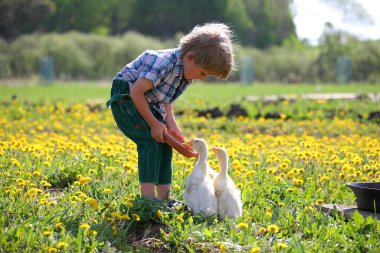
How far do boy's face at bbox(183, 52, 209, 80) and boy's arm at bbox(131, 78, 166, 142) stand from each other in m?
0.30

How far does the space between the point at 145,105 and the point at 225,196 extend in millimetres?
926

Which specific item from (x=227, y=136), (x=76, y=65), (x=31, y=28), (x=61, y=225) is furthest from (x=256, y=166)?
(x=31, y=28)

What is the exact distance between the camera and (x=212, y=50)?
445cm

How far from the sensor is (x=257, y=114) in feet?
43.9

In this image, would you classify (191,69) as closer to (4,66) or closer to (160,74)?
(160,74)

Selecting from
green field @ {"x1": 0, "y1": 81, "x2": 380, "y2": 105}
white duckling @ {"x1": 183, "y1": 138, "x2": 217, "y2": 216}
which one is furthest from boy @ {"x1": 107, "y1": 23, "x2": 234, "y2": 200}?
green field @ {"x1": 0, "y1": 81, "x2": 380, "y2": 105}

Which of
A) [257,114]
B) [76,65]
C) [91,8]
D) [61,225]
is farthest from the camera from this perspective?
[91,8]

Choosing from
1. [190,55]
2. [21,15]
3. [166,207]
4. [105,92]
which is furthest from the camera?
[21,15]

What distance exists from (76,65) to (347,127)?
3070cm

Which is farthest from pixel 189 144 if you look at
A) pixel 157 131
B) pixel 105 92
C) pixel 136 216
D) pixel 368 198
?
pixel 105 92

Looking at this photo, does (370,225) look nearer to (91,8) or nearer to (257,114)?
(257,114)

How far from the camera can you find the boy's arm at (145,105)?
4.54 metres

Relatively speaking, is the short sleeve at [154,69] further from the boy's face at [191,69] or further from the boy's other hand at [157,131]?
the boy's other hand at [157,131]

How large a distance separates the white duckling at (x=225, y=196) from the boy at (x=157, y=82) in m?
0.48
